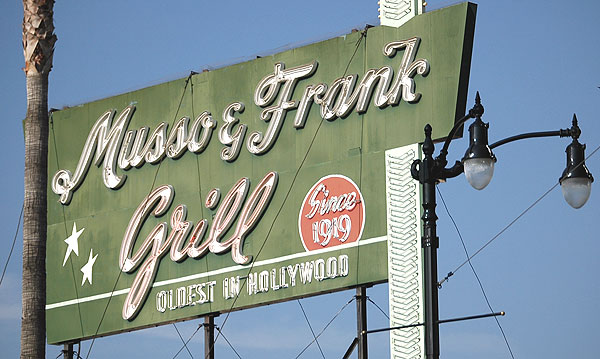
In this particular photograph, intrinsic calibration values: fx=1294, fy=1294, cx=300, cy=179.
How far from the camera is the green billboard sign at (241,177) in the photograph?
26.3 m

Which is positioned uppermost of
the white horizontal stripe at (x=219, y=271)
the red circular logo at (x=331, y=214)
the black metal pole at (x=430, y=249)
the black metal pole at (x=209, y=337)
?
the red circular logo at (x=331, y=214)

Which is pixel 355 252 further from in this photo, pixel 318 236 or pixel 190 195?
pixel 190 195

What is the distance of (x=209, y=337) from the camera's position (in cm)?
2920

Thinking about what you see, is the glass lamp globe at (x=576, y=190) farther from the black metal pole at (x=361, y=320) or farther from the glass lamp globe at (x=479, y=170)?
the black metal pole at (x=361, y=320)

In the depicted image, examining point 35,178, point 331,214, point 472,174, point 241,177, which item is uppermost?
point 241,177

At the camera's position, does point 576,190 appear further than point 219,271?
No

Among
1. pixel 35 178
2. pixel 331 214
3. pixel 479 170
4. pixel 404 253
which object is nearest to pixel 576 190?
pixel 479 170

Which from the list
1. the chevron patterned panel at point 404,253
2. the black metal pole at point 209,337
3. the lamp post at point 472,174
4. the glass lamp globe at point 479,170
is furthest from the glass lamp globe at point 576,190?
the black metal pole at point 209,337

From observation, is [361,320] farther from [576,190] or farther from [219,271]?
[576,190]

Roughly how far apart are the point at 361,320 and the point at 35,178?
7391mm

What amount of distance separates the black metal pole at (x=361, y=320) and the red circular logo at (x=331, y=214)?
3.67 ft

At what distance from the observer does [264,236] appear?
28016 mm

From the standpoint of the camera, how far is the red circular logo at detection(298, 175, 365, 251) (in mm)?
26625

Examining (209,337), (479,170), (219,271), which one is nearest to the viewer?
(479,170)
